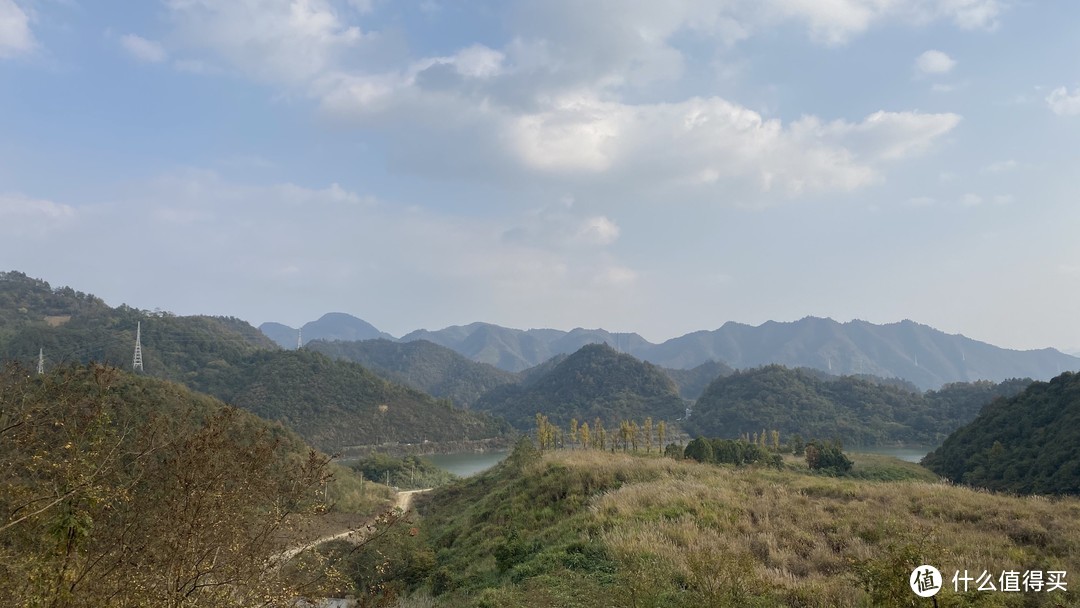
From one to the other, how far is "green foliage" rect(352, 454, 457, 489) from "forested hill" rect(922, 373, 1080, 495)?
222ft

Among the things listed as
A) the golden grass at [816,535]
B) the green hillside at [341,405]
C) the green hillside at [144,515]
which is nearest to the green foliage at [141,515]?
the green hillside at [144,515]

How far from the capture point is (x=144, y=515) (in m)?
6.16

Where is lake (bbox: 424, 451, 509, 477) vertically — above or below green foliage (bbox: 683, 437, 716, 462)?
below

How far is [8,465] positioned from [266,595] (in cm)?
350

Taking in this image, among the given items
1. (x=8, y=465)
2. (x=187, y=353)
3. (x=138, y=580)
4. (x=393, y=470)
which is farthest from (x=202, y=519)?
(x=187, y=353)

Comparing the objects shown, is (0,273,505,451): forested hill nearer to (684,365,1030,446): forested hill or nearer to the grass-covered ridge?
(684,365,1030,446): forested hill

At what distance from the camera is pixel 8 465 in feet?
20.2

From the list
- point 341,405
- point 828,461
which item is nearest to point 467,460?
point 341,405

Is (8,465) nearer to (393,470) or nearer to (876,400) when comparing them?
(393,470)

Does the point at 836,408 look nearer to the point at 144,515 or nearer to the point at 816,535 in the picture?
the point at 816,535

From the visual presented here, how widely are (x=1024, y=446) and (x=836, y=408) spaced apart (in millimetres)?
112539

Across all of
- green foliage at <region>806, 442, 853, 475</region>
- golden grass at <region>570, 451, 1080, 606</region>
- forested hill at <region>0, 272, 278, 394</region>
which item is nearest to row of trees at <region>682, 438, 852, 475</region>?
green foliage at <region>806, 442, 853, 475</region>

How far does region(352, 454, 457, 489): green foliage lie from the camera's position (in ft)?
269

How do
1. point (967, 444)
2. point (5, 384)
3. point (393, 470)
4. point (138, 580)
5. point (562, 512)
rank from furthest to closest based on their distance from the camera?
point (393, 470) → point (967, 444) → point (562, 512) → point (5, 384) → point (138, 580)
